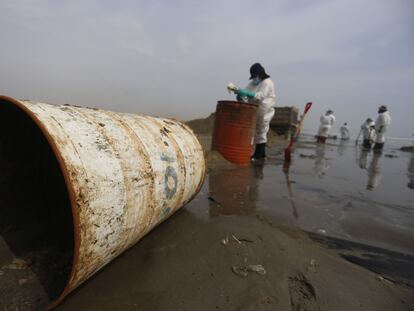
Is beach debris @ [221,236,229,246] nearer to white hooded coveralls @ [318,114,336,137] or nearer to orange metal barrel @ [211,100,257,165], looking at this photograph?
orange metal barrel @ [211,100,257,165]

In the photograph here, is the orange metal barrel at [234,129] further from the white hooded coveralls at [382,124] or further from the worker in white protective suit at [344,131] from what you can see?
the worker in white protective suit at [344,131]

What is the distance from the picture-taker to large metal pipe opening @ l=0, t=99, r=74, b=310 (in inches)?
52.2

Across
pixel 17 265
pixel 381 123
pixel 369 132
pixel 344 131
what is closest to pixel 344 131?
pixel 344 131

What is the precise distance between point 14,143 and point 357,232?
3.05 meters

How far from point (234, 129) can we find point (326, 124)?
14494 millimetres

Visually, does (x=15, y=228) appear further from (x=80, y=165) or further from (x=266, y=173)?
(x=266, y=173)

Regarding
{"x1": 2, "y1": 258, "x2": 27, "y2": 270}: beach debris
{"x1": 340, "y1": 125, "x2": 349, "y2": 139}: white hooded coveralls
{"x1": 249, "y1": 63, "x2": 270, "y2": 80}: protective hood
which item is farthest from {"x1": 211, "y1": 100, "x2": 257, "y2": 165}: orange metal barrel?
{"x1": 340, "y1": 125, "x2": 349, "y2": 139}: white hooded coveralls

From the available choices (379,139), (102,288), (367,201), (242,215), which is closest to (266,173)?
(367,201)

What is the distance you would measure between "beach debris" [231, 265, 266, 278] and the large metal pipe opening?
1.01 meters

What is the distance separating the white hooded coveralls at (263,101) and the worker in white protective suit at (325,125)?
12.7 meters

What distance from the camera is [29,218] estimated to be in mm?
1783

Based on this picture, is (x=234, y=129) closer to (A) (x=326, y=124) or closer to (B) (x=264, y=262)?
(B) (x=264, y=262)

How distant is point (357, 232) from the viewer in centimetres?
225

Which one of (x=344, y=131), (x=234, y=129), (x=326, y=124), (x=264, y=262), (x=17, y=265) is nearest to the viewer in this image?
(x=17, y=265)
